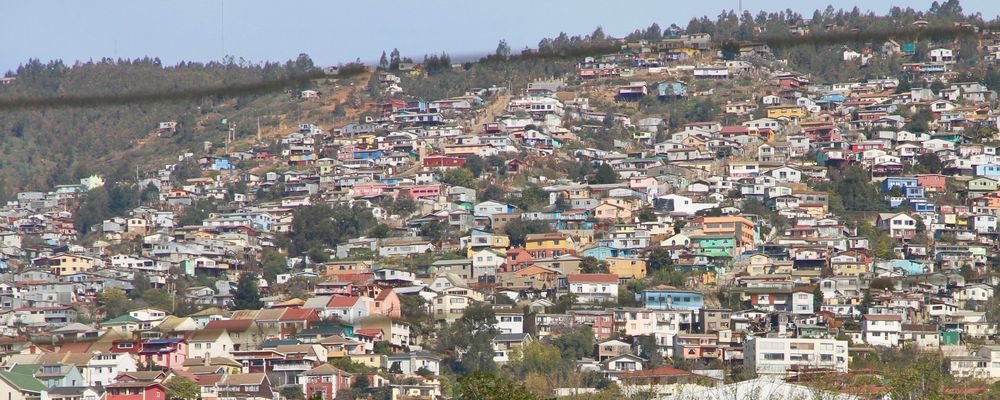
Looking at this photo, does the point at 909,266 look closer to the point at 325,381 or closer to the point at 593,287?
the point at 593,287

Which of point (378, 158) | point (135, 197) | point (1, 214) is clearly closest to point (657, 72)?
point (378, 158)

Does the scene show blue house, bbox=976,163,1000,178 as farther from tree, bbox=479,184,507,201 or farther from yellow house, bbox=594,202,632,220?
tree, bbox=479,184,507,201

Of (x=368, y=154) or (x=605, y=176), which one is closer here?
(x=605, y=176)

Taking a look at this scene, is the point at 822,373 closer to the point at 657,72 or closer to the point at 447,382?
the point at 447,382

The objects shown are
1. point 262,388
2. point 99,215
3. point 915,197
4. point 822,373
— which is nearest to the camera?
point 822,373

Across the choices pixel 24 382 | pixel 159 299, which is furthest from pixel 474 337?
pixel 24 382

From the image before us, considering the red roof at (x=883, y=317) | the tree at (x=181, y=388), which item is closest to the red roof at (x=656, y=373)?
the red roof at (x=883, y=317)

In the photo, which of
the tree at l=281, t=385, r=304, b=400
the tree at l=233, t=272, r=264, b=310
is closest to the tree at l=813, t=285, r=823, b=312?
the tree at l=233, t=272, r=264, b=310
